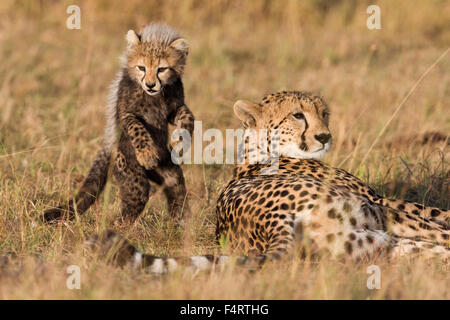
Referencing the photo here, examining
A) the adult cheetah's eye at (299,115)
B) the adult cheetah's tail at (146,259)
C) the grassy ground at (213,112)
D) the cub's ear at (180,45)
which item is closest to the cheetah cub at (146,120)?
the cub's ear at (180,45)

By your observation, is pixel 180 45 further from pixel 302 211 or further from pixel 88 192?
pixel 302 211

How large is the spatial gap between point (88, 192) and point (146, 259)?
1.56 m

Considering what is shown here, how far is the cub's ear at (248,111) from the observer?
13.1ft

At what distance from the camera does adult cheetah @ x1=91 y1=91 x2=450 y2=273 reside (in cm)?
309

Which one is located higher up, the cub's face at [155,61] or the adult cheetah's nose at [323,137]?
the cub's face at [155,61]

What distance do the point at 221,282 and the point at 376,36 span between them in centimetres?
702

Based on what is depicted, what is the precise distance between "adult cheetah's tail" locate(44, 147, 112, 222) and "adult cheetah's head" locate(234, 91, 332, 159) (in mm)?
971

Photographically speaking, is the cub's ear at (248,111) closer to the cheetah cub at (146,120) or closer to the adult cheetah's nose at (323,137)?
the cheetah cub at (146,120)

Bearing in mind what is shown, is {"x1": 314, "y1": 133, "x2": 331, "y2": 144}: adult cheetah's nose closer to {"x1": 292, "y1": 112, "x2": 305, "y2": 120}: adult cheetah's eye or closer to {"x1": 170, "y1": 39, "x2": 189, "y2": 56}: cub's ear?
{"x1": 292, "y1": 112, "x2": 305, "y2": 120}: adult cheetah's eye

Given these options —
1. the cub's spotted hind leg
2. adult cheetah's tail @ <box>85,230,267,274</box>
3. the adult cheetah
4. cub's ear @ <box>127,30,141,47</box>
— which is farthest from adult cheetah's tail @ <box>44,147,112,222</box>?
adult cheetah's tail @ <box>85,230,267,274</box>

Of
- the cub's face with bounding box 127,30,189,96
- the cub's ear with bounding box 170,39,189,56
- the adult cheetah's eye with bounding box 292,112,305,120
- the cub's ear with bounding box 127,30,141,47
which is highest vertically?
the cub's ear with bounding box 127,30,141,47

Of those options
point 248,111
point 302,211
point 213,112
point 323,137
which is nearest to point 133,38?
point 248,111
